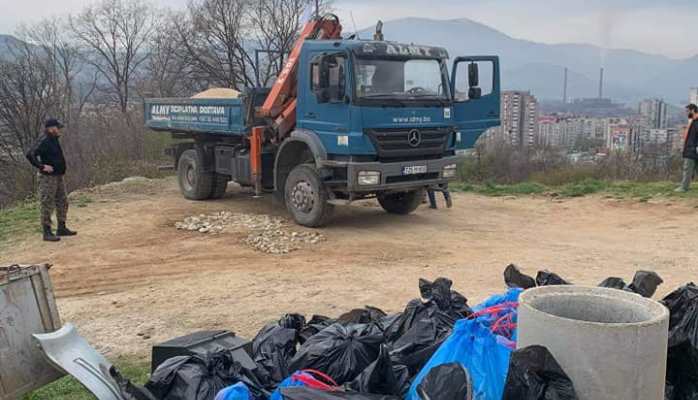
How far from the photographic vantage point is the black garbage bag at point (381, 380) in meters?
3.25

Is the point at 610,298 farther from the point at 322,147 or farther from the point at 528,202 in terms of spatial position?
the point at 528,202

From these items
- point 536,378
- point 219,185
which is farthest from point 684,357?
point 219,185

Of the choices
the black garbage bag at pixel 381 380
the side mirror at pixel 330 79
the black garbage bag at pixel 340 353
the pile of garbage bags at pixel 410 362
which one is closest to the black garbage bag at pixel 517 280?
the pile of garbage bags at pixel 410 362

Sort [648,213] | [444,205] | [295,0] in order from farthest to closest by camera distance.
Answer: [295,0]
[444,205]
[648,213]

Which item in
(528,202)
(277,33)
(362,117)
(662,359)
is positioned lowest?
(528,202)

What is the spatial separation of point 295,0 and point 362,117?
23232mm

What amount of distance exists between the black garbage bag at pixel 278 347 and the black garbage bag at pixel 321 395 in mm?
630

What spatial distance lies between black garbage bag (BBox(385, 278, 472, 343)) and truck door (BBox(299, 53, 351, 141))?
5370mm

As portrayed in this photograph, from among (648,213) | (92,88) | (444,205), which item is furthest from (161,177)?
(92,88)

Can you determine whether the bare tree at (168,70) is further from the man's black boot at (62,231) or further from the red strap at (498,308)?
the red strap at (498,308)

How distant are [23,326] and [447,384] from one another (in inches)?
105

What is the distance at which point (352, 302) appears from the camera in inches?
259

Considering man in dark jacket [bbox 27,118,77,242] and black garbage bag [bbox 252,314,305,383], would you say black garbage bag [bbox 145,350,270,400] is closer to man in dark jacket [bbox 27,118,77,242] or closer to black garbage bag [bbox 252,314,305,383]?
black garbage bag [bbox 252,314,305,383]

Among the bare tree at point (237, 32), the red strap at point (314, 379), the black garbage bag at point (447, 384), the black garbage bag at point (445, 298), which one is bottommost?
the red strap at point (314, 379)
